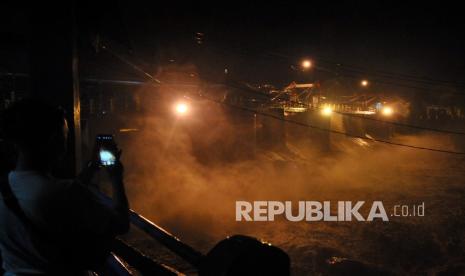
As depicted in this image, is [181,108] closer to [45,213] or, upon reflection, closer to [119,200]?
[119,200]

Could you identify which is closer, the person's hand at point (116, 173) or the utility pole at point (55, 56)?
the person's hand at point (116, 173)

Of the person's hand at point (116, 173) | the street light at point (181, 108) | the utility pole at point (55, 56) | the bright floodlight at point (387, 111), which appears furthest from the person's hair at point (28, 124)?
the bright floodlight at point (387, 111)

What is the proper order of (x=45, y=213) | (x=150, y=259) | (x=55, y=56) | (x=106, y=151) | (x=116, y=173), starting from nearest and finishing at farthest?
(x=45, y=213) → (x=116, y=173) → (x=106, y=151) → (x=150, y=259) → (x=55, y=56)

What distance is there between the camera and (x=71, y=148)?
4566 millimetres

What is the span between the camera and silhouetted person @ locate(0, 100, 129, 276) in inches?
64.5

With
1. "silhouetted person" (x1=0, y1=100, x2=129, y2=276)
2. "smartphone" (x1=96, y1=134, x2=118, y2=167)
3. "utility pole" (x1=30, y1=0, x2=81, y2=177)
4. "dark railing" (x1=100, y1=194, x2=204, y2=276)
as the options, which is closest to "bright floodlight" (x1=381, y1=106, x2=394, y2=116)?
"utility pole" (x1=30, y1=0, x2=81, y2=177)

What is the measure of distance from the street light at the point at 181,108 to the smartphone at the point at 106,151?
2107cm

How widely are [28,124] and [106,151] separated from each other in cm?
53

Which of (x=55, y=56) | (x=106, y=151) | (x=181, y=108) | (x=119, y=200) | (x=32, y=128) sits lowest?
(x=119, y=200)

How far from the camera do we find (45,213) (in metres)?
1.63

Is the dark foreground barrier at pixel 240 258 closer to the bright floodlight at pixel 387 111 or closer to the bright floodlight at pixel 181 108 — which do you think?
the bright floodlight at pixel 181 108

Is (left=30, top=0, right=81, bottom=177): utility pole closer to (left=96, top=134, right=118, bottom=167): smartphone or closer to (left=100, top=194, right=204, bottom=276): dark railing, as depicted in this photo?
(left=100, top=194, right=204, bottom=276): dark railing

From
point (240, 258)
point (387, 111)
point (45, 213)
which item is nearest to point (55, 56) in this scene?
point (45, 213)

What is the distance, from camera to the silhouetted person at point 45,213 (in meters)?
1.64
